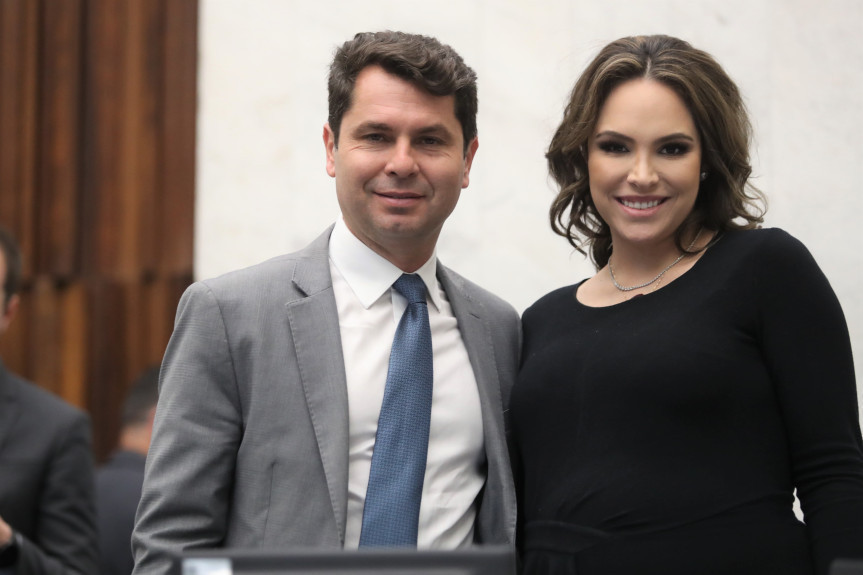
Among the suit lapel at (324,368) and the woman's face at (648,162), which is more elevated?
the woman's face at (648,162)

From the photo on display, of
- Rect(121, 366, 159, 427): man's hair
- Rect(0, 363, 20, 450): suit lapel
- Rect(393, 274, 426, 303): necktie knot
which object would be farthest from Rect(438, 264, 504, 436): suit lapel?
Rect(121, 366, 159, 427): man's hair

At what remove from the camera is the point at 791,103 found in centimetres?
427

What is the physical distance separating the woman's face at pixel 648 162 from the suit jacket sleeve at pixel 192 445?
853mm

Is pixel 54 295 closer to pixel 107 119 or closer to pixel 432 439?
pixel 107 119

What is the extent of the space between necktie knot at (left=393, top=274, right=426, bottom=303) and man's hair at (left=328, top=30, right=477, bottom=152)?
12.4 inches

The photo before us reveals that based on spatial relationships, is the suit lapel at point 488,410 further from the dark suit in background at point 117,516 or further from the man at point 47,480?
the dark suit in background at point 117,516

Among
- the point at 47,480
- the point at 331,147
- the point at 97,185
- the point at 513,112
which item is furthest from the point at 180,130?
the point at 331,147

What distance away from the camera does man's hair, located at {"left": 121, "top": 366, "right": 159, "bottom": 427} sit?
409 centimetres

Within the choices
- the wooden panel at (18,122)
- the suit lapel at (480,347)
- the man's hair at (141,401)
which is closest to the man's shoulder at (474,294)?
the suit lapel at (480,347)

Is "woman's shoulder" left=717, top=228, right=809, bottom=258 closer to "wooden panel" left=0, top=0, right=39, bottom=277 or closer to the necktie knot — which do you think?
the necktie knot

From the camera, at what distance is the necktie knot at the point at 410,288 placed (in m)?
2.41

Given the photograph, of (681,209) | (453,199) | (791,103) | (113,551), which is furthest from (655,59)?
(113,551)

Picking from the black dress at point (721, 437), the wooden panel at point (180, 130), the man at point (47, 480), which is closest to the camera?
the black dress at point (721, 437)

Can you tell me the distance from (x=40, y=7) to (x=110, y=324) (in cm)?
137
